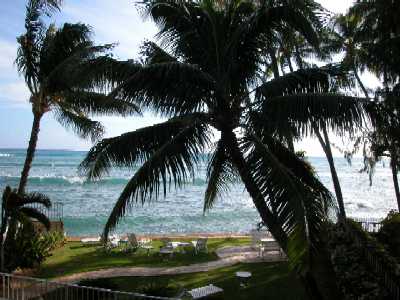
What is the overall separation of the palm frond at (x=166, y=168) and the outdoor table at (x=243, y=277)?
638 centimetres

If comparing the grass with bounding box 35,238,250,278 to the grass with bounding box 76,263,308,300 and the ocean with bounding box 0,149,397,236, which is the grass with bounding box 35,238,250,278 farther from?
the ocean with bounding box 0,149,397,236

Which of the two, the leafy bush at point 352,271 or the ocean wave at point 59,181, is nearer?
the leafy bush at point 352,271

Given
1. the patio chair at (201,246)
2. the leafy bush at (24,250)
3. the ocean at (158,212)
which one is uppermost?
the leafy bush at (24,250)

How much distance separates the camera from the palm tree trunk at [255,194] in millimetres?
7625

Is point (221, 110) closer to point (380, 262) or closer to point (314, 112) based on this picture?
point (314, 112)

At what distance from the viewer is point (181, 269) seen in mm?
16312

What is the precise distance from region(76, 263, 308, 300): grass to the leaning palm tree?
434cm

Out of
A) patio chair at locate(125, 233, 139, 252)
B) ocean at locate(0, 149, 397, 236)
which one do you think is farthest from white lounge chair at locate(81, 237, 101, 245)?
ocean at locate(0, 149, 397, 236)

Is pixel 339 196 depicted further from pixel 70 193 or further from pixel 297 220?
pixel 70 193

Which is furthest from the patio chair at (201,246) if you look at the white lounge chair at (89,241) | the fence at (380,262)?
the fence at (380,262)

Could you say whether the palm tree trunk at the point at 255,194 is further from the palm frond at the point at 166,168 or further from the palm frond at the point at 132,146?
the palm frond at the point at 132,146

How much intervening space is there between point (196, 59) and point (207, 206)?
11.4ft

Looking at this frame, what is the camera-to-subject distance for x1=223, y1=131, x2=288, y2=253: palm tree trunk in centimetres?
762

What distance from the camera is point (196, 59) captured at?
8.84 metres
